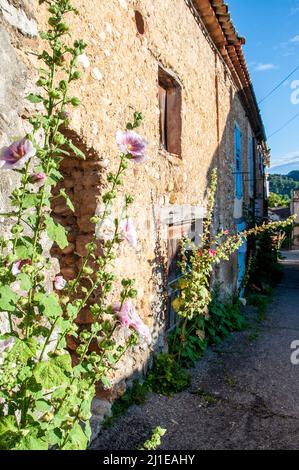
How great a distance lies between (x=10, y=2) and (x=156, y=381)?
11.3ft

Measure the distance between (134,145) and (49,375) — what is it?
1.02 metres

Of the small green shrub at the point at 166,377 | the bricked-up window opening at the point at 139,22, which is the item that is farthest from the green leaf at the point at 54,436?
the bricked-up window opening at the point at 139,22

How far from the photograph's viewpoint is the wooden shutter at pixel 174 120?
15.5 ft

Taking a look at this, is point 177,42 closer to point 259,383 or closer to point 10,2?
point 10,2

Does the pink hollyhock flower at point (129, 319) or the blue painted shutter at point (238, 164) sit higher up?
the blue painted shutter at point (238, 164)

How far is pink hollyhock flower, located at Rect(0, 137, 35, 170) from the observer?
4.60 ft

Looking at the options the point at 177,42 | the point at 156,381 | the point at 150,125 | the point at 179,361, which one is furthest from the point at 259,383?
the point at 177,42

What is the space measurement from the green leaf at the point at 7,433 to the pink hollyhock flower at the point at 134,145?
1.20 metres

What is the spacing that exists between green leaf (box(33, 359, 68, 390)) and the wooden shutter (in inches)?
146

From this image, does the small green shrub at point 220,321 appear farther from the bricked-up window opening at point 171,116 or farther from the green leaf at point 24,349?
the green leaf at point 24,349

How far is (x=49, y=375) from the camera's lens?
4.73 feet

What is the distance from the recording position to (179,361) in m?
4.38

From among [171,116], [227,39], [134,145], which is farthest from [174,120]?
[134,145]
